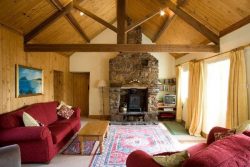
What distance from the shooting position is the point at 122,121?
764 centimetres

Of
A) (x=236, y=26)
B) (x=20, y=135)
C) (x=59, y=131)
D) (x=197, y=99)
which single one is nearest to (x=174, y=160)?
(x=20, y=135)

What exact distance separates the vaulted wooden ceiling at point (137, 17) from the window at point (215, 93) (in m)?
0.72

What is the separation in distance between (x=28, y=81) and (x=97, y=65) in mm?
3638

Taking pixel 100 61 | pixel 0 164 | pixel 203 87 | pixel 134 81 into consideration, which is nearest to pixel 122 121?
pixel 134 81

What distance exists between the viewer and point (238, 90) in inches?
→ 150

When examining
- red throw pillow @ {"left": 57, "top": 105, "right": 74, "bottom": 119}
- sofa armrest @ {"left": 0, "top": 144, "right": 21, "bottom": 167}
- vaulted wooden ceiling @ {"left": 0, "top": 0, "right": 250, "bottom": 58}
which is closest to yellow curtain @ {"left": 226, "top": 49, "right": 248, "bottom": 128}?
vaulted wooden ceiling @ {"left": 0, "top": 0, "right": 250, "bottom": 58}

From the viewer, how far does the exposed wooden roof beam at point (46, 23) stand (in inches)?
197

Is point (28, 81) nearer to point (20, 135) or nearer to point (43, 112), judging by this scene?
point (43, 112)

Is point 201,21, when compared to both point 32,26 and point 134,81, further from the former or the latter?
point 32,26

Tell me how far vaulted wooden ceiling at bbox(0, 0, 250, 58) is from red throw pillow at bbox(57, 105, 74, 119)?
1962 mm

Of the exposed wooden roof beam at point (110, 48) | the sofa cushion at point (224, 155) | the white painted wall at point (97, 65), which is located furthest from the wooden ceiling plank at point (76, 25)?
the sofa cushion at point (224, 155)

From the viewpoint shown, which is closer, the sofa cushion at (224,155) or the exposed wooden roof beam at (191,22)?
the sofa cushion at (224,155)

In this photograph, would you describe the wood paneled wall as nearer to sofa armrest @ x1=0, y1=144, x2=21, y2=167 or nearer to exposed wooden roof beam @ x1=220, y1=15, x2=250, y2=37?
sofa armrest @ x1=0, y1=144, x2=21, y2=167

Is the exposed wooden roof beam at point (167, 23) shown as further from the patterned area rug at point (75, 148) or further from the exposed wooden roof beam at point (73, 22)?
the patterned area rug at point (75, 148)
